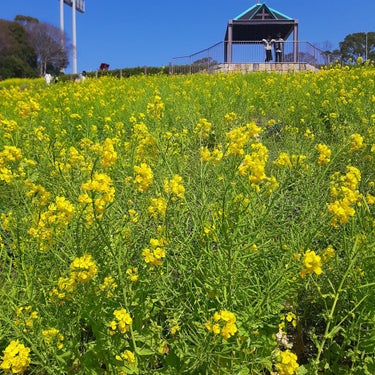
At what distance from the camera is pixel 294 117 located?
194 inches

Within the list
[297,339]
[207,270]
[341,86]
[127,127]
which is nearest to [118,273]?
[207,270]

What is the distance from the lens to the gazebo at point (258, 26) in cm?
2289

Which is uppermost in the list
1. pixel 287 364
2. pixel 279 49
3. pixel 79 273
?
pixel 279 49

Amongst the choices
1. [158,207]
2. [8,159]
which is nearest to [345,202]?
[158,207]

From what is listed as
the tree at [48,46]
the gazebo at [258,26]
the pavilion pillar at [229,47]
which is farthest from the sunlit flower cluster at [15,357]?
the tree at [48,46]

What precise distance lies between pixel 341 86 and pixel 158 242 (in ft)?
16.0

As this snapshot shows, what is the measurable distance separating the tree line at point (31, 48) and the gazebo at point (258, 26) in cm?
2768

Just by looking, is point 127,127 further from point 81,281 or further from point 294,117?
point 81,281

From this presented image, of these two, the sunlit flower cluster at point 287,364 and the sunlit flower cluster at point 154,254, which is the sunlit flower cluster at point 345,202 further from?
the sunlit flower cluster at point 154,254

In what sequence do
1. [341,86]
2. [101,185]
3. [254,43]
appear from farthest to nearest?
[254,43] < [341,86] < [101,185]

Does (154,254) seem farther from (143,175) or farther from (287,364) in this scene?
(287,364)

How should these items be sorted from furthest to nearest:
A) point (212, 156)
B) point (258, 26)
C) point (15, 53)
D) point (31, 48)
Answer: point (31, 48)
point (15, 53)
point (258, 26)
point (212, 156)

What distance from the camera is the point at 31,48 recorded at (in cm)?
5219

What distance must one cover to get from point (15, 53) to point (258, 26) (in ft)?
115
